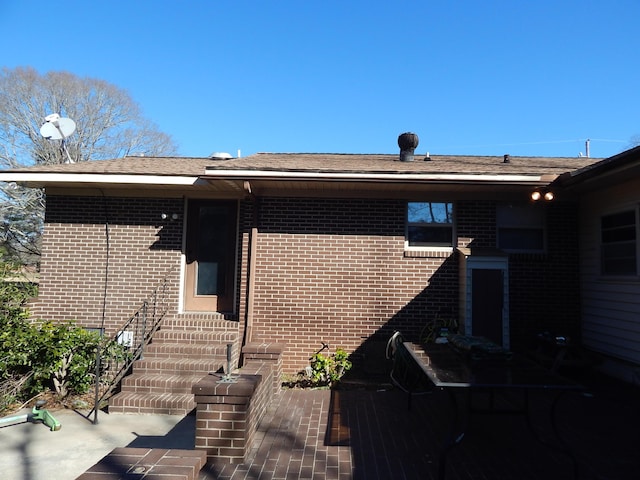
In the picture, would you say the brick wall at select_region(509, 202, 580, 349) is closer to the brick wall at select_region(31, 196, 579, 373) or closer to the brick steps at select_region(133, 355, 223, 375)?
the brick wall at select_region(31, 196, 579, 373)

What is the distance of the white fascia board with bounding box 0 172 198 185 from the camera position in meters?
Answer: 6.55

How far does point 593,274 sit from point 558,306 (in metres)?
0.74

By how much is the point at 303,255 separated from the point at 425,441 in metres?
3.59

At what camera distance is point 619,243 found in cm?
614

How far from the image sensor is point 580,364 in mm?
6074

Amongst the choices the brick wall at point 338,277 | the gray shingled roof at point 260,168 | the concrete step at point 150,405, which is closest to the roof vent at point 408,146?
the gray shingled roof at point 260,168

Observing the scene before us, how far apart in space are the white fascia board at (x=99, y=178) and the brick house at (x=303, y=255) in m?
0.02

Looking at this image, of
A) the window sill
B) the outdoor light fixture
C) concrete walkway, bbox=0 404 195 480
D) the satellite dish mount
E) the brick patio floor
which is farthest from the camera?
the satellite dish mount

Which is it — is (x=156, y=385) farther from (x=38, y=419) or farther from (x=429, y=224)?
(x=429, y=224)

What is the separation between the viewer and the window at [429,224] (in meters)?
6.92

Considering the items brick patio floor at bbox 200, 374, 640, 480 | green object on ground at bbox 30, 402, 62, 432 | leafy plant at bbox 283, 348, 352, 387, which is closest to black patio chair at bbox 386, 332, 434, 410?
brick patio floor at bbox 200, 374, 640, 480

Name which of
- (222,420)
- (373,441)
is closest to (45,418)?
(222,420)

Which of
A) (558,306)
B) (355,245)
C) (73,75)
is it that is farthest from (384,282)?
(73,75)

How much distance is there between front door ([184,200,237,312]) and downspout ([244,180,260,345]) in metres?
0.55
